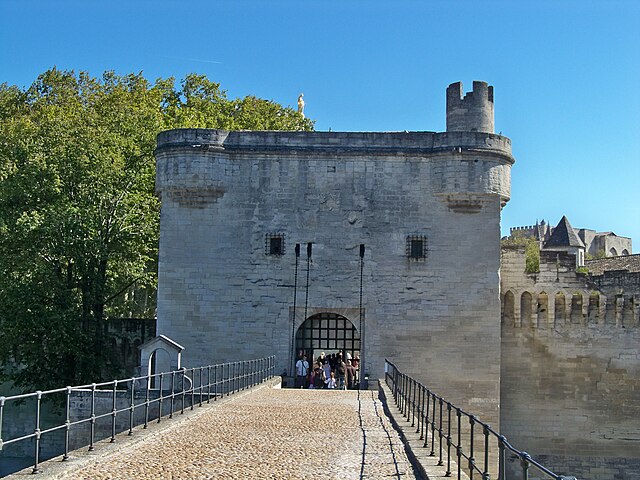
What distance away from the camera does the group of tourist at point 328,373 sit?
23.2 m

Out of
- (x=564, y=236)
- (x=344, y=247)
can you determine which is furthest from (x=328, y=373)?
(x=564, y=236)

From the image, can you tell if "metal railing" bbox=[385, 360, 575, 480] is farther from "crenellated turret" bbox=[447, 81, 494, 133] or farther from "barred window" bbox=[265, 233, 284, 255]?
"crenellated turret" bbox=[447, 81, 494, 133]

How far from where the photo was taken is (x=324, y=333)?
1046 inches

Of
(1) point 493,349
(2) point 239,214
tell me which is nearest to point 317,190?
(2) point 239,214

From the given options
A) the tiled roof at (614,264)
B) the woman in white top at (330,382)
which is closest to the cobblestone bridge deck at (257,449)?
the woman in white top at (330,382)

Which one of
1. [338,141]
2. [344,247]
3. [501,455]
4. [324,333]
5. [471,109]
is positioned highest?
[471,109]

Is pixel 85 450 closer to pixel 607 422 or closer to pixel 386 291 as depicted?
pixel 386 291

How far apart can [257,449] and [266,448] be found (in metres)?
0.14

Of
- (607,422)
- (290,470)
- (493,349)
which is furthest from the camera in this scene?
(607,422)

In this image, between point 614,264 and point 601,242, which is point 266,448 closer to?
point 614,264

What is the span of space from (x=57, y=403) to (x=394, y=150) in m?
11.4

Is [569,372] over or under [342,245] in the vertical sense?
under

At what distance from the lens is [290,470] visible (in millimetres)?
9578

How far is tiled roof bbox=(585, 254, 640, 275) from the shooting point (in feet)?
102
